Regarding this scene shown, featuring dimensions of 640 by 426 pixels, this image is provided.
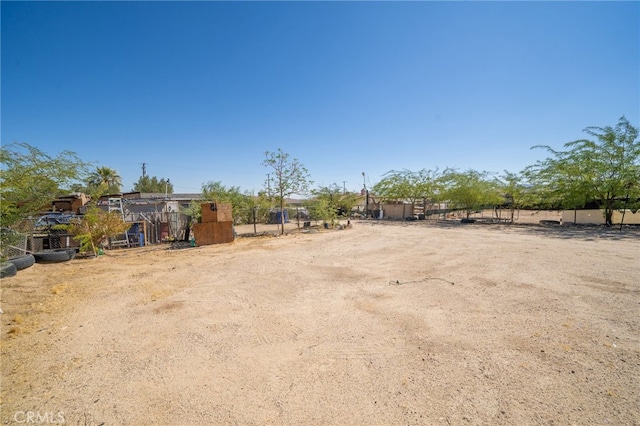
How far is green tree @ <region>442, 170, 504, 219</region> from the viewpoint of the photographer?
76.9 ft

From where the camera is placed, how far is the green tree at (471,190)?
76.9 ft

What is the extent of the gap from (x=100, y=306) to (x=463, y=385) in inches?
243

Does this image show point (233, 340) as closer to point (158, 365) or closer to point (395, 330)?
point (158, 365)

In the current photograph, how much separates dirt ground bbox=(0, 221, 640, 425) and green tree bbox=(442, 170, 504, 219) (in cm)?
1778

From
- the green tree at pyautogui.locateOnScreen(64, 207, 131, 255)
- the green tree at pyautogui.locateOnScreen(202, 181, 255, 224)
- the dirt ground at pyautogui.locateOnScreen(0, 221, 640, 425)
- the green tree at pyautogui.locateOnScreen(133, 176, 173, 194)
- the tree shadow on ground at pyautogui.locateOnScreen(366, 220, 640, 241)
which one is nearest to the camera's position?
the dirt ground at pyautogui.locateOnScreen(0, 221, 640, 425)

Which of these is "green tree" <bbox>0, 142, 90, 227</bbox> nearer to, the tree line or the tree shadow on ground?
the tree line

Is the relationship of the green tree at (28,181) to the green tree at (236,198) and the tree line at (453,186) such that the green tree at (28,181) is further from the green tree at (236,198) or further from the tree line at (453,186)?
the green tree at (236,198)

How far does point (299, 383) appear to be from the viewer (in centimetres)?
283

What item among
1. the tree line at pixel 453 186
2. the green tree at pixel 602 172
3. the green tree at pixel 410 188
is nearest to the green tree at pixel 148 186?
the tree line at pixel 453 186

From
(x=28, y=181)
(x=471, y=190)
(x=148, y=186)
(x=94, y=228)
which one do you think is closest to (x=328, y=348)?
(x=28, y=181)

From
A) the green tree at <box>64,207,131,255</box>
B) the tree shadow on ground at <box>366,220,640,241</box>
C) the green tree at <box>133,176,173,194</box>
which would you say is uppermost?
the green tree at <box>133,176,173,194</box>

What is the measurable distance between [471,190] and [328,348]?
24592mm

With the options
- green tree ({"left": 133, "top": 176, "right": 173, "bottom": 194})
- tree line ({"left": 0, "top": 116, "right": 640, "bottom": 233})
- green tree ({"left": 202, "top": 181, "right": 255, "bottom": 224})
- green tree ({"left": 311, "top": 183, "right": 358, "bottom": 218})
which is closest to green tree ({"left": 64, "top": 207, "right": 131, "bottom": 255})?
tree line ({"left": 0, "top": 116, "right": 640, "bottom": 233})

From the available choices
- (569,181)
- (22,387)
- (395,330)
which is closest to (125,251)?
(22,387)
